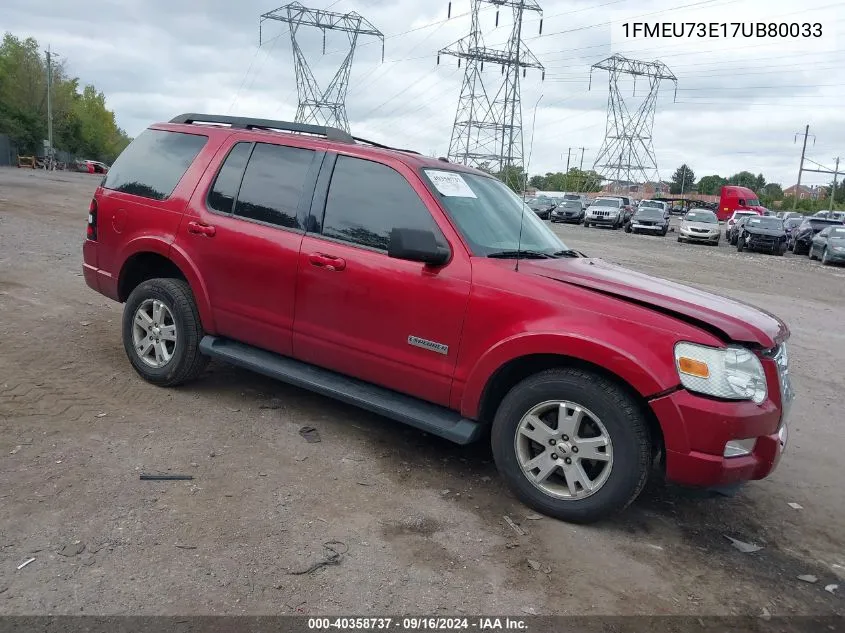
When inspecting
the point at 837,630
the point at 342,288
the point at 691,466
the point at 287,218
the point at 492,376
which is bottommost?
the point at 837,630

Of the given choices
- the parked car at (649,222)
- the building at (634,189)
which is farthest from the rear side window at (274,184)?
the building at (634,189)

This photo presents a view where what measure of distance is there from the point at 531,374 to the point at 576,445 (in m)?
0.49

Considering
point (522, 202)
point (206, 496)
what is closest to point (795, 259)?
point (522, 202)

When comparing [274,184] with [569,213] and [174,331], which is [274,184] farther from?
[569,213]

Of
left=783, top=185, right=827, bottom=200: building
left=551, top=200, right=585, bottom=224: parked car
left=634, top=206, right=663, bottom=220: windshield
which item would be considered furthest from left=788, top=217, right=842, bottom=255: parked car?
left=783, top=185, right=827, bottom=200: building

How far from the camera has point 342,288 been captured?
425 centimetres

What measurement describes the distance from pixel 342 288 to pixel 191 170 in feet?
5.64

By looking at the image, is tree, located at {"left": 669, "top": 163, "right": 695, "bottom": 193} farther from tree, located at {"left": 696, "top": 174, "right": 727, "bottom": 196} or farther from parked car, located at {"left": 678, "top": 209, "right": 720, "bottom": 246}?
parked car, located at {"left": 678, "top": 209, "right": 720, "bottom": 246}

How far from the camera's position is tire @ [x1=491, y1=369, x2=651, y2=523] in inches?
135

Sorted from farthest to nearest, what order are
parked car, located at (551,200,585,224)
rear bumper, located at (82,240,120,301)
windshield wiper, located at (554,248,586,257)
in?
1. parked car, located at (551,200,585,224)
2. rear bumper, located at (82,240,120,301)
3. windshield wiper, located at (554,248,586,257)

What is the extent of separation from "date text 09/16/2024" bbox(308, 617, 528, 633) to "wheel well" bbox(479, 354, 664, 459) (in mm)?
1251

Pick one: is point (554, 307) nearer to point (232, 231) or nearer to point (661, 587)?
point (661, 587)

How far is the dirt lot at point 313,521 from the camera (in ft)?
9.64

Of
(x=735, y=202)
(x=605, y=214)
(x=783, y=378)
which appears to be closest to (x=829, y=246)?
(x=605, y=214)
